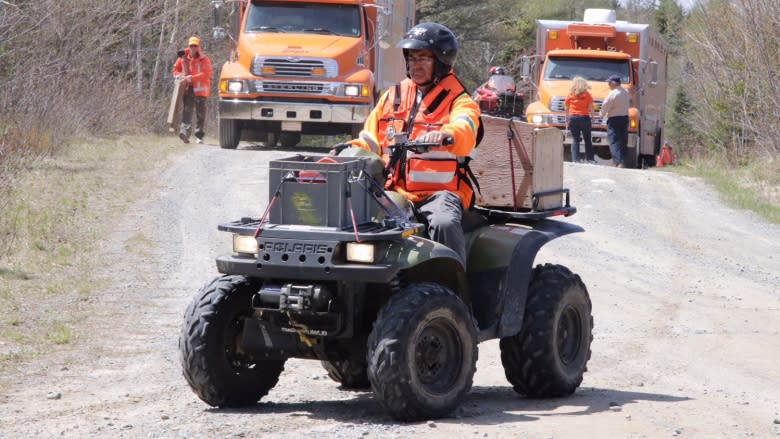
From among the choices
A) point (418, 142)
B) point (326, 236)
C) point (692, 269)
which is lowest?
point (692, 269)

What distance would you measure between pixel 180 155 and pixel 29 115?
4.31 m

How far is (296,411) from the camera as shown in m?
6.72

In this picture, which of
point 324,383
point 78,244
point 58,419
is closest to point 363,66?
point 78,244

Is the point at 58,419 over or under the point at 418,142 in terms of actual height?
under

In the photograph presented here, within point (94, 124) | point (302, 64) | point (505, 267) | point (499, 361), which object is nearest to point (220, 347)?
point (505, 267)

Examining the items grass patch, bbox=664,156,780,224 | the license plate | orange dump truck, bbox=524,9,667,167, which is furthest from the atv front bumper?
orange dump truck, bbox=524,9,667,167

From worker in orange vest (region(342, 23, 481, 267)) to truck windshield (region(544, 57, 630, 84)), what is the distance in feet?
63.4

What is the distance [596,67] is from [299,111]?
737 centimetres

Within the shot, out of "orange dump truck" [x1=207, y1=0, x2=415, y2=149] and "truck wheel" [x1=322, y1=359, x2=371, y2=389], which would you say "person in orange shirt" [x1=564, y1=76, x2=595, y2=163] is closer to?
"orange dump truck" [x1=207, y1=0, x2=415, y2=149]

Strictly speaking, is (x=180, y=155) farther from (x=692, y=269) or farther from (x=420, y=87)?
(x=420, y=87)

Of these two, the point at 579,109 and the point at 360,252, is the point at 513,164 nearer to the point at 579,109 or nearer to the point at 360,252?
the point at 360,252

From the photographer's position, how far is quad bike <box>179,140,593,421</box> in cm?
617

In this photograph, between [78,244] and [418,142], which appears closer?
[418,142]

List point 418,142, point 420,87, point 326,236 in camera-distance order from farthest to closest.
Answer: point 420,87 < point 418,142 < point 326,236
